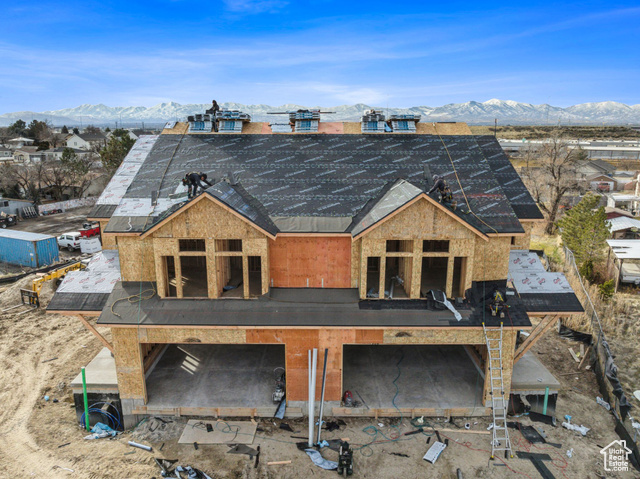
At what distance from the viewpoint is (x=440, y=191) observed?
16.2 meters

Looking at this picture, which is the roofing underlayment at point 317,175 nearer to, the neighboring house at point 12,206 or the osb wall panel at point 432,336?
the osb wall panel at point 432,336

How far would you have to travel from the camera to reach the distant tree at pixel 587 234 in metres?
29.7

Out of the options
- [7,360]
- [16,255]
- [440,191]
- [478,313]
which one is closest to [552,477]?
[478,313]

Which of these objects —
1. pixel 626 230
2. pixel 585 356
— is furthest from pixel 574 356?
pixel 626 230

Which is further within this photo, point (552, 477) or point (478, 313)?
point (478, 313)

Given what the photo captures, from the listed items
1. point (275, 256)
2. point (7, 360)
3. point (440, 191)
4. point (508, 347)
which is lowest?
point (7, 360)

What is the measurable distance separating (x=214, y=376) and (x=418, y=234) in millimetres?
10952

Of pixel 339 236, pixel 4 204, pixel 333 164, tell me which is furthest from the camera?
pixel 4 204

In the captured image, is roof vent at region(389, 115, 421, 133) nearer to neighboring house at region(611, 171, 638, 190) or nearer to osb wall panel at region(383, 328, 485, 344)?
osb wall panel at region(383, 328, 485, 344)

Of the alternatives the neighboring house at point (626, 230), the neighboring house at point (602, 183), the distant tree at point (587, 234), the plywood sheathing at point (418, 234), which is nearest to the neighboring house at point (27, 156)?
the plywood sheathing at point (418, 234)

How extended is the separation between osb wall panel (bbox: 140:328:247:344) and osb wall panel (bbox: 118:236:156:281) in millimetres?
2640

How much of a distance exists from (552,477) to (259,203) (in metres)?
14.6

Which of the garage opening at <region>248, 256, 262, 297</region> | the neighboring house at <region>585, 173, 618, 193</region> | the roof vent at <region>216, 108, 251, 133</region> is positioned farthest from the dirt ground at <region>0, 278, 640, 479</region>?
the neighboring house at <region>585, 173, 618, 193</region>

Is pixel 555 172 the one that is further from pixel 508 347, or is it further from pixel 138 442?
pixel 138 442
